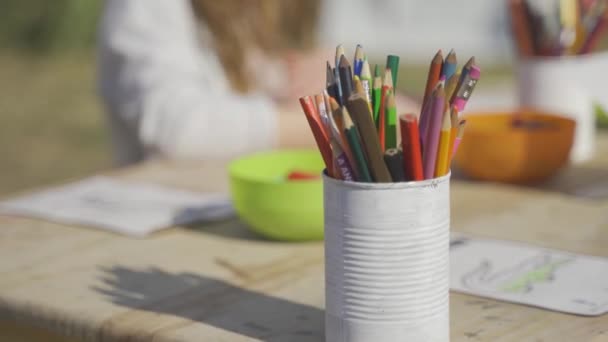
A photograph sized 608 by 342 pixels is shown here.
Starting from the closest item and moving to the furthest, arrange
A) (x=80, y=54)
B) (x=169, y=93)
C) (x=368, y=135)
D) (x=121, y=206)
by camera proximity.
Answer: (x=368, y=135) < (x=121, y=206) < (x=169, y=93) < (x=80, y=54)

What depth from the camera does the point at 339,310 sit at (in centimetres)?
79

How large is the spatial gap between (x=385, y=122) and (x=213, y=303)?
11.6 inches

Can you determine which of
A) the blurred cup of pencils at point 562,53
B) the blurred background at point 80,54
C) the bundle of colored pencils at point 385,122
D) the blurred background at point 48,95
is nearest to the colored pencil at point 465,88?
the bundle of colored pencils at point 385,122

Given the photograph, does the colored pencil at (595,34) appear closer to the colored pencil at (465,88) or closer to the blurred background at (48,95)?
the colored pencil at (465,88)

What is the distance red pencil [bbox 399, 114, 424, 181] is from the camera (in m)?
0.75

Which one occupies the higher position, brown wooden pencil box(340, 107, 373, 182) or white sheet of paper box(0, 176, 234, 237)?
brown wooden pencil box(340, 107, 373, 182)

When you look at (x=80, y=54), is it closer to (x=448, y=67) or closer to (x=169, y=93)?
(x=169, y=93)

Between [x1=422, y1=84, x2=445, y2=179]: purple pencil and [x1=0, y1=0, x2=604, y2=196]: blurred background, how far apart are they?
3.40 metres

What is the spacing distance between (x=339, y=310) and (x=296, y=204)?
359 mm

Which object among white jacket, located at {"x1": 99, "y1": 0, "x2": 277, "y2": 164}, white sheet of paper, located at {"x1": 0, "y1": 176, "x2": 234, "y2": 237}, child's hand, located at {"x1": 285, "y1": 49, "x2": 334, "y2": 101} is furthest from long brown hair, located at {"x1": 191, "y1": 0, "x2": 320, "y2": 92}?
white sheet of paper, located at {"x1": 0, "y1": 176, "x2": 234, "y2": 237}

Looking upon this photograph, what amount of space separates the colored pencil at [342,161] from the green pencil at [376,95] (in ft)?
0.14

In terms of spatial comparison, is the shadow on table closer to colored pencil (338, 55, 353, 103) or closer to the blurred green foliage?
colored pencil (338, 55, 353, 103)

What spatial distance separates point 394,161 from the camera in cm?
76

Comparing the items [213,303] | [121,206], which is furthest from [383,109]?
[121,206]
